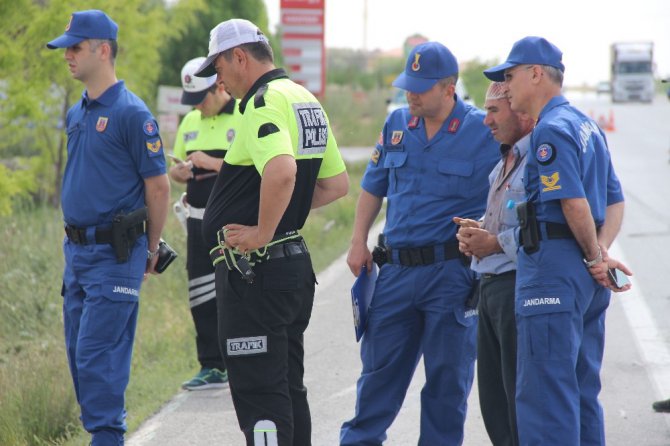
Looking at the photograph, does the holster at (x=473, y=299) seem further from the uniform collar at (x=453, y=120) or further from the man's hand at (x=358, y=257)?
the uniform collar at (x=453, y=120)

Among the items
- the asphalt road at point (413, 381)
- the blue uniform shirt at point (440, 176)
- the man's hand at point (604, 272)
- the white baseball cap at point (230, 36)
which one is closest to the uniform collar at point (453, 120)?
the blue uniform shirt at point (440, 176)

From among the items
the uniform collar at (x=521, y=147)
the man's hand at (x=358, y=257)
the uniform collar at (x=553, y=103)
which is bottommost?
the man's hand at (x=358, y=257)

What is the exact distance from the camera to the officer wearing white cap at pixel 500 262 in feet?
15.4

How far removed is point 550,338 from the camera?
4340 mm

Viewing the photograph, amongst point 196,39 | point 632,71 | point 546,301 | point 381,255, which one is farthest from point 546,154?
point 632,71

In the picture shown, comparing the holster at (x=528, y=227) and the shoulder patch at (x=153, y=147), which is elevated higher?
the shoulder patch at (x=153, y=147)

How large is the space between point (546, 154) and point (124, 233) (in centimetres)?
228

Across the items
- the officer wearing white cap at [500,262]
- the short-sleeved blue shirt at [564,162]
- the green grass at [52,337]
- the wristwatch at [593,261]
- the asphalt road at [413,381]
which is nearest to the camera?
the short-sleeved blue shirt at [564,162]

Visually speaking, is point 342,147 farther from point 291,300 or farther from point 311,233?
point 291,300

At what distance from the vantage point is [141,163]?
5.57 meters

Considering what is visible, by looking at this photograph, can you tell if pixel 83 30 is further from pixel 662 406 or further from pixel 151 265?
pixel 662 406

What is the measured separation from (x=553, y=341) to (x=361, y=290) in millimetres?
1420

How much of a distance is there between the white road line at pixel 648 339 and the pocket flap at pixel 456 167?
86.7 inches

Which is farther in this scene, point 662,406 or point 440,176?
point 662,406
